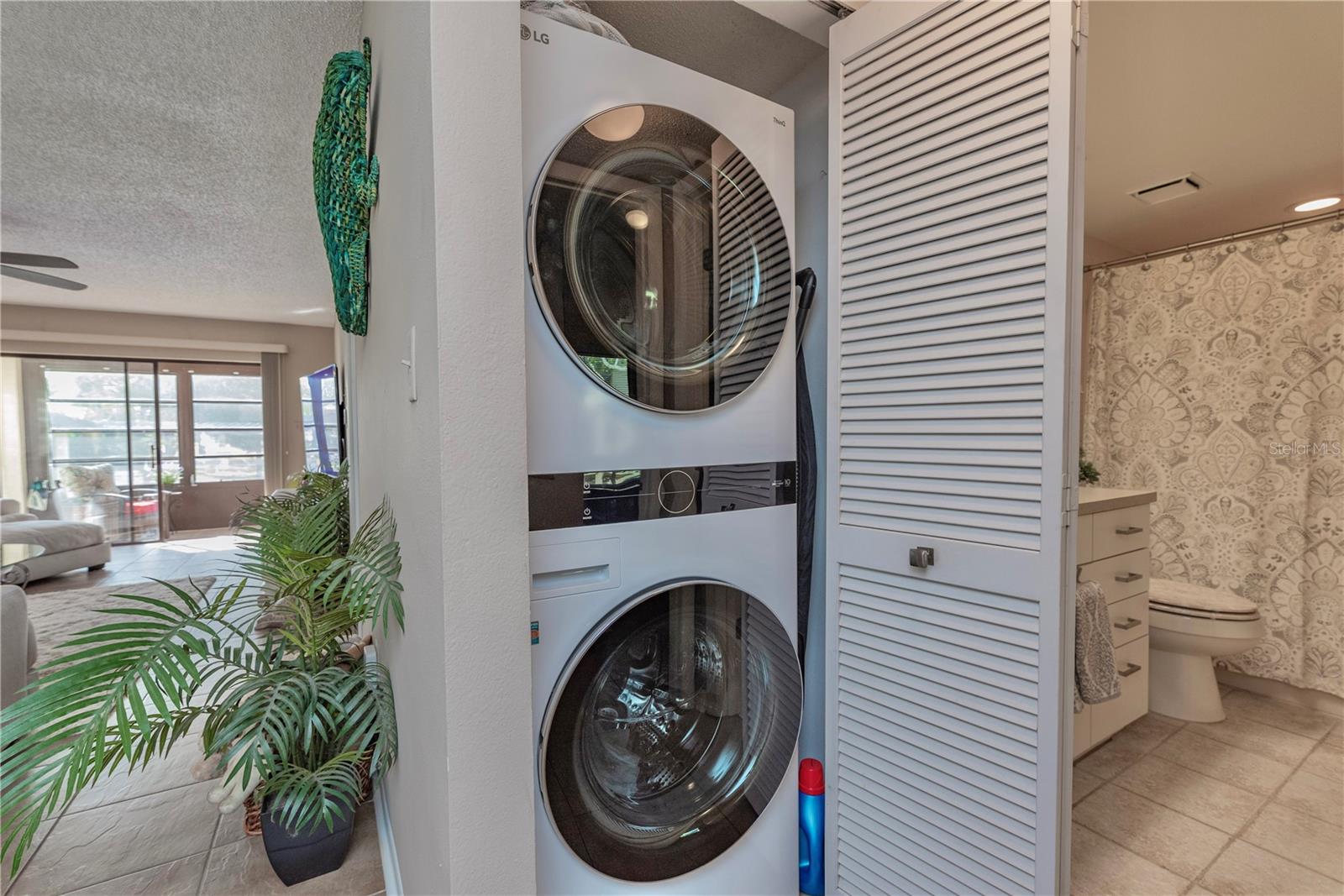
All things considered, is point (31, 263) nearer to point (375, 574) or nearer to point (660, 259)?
point (375, 574)

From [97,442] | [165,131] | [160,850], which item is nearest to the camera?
[160,850]

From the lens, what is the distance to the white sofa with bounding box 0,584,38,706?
6.01 ft

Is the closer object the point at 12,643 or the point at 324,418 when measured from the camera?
the point at 12,643

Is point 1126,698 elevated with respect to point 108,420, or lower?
lower

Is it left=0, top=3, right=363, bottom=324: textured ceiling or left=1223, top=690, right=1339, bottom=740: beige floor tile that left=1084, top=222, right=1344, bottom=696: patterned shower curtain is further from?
left=0, top=3, right=363, bottom=324: textured ceiling

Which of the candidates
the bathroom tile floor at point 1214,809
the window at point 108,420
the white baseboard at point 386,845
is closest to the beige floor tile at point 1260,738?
the bathroom tile floor at point 1214,809

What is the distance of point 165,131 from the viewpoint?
230 cm

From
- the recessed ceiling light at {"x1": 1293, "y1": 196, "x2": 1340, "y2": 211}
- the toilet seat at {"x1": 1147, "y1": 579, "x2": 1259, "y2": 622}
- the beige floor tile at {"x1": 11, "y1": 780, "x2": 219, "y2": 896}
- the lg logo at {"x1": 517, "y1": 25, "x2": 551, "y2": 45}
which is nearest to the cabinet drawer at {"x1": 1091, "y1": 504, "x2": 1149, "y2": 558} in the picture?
A: the toilet seat at {"x1": 1147, "y1": 579, "x2": 1259, "y2": 622}

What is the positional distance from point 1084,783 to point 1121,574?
704 millimetres

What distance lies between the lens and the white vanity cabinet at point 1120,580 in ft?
6.03

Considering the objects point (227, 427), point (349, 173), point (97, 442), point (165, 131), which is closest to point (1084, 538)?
point (349, 173)

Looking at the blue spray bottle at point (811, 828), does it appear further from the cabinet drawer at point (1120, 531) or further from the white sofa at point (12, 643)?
the white sofa at point (12, 643)

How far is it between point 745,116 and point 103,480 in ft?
25.8

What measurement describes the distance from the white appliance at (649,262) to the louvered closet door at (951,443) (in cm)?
18
